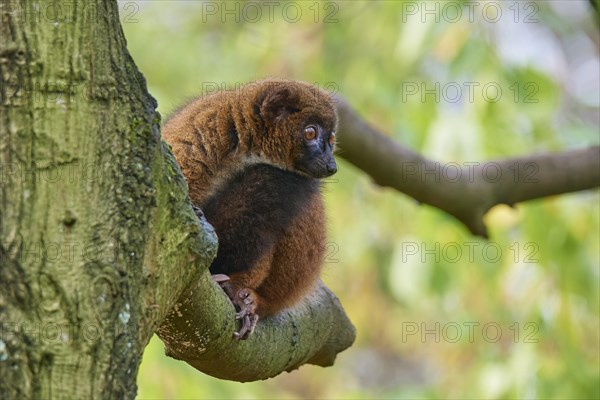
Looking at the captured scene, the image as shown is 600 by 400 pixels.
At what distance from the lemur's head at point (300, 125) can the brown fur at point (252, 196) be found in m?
0.01

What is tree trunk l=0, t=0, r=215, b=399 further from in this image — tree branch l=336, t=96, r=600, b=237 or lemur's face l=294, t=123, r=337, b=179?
tree branch l=336, t=96, r=600, b=237

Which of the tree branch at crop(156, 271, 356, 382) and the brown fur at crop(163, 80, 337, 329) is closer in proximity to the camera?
the tree branch at crop(156, 271, 356, 382)

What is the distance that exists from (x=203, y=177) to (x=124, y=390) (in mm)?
1668

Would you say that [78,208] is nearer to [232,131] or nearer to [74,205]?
[74,205]

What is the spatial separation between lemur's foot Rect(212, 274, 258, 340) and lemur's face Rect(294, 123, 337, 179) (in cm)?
78

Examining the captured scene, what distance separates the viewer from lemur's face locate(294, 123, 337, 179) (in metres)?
4.02

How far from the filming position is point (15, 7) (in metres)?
1.90

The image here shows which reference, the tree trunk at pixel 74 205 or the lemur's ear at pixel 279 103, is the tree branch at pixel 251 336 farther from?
the lemur's ear at pixel 279 103

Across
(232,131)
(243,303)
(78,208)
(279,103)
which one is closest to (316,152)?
(279,103)

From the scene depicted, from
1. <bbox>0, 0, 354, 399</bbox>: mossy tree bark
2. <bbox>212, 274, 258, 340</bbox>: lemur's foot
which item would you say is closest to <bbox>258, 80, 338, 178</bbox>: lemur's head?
<bbox>212, 274, 258, 340</bbox>: lemur's foot

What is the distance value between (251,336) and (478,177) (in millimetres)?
2376

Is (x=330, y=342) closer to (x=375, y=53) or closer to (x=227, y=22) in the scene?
(x=375, y=53)

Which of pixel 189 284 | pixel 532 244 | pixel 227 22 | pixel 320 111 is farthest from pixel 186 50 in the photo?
pixel 189 284

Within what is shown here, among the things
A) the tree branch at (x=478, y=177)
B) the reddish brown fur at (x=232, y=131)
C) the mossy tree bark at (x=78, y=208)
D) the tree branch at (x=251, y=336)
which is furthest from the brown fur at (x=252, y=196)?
the mossy tree bark at (x=78, y=208)
